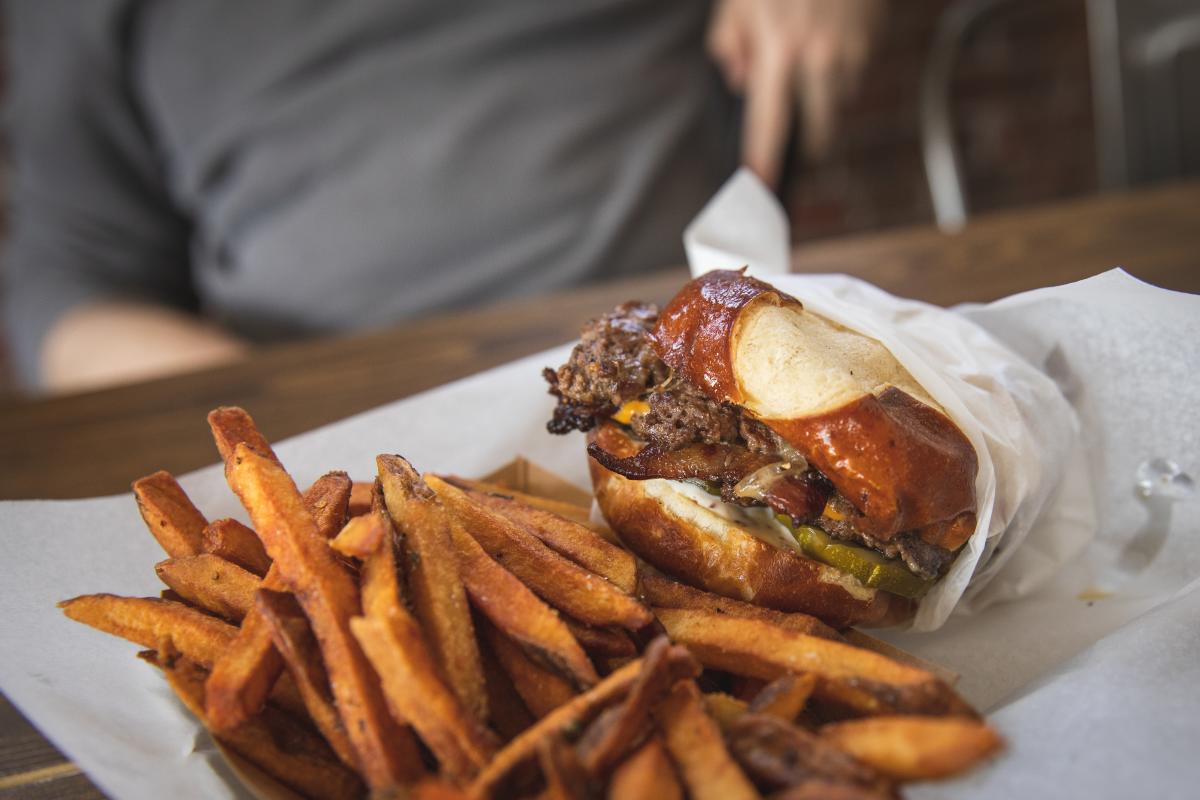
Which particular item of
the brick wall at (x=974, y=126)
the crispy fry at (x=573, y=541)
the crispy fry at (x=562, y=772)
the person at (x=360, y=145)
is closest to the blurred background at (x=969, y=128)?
the brick wall at (x=974, y=126)

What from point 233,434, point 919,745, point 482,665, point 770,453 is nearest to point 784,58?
point 770,453

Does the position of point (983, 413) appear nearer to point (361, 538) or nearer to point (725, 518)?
point (725, 518)

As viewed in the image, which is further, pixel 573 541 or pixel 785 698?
pixel 573 541

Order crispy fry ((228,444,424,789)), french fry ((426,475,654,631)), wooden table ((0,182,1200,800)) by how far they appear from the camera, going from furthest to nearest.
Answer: wooden table ((0,182,1200,800)) → french fry ((426,475,654,631)) → crispy fry ((228,444,424,789))

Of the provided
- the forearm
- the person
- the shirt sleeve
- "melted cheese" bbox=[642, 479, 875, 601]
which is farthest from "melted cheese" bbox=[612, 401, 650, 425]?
the shirt sleeve

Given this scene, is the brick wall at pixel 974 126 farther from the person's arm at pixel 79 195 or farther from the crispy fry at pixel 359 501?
the crispy fry at pixel 359 501

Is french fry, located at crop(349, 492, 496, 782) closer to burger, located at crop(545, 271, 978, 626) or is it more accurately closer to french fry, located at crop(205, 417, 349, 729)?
french fry, located at crop(205, 417, 349, 729)
